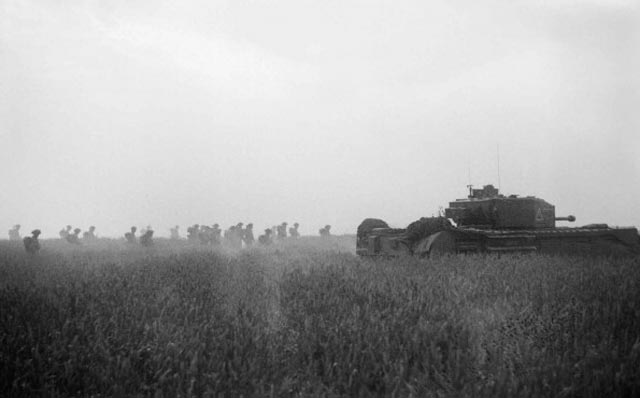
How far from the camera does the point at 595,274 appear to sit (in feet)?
19.7

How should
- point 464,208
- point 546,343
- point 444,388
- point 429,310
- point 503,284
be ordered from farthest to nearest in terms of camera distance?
point 464,208, point 503,284, point 429,310, point 546,343, point 444,388

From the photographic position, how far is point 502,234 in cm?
1010

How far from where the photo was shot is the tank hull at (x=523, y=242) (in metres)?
9.80

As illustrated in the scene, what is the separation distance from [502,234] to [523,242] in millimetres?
568

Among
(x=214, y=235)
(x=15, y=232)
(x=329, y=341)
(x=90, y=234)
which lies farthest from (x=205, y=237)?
(x=329, y=341)

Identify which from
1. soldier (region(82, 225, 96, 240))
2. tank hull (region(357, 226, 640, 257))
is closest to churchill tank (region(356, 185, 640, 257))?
tank hull (region(357, 226, 640, 257))

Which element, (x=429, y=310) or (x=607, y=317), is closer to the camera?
(x=607, y=317)

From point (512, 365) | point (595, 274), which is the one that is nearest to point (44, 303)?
point (512, 365)

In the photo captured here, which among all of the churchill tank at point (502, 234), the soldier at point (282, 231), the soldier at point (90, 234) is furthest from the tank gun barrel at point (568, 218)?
the soldier at point (90, 234)

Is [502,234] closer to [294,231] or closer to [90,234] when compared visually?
[294,231]

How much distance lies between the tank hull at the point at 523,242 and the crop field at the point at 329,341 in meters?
4.37

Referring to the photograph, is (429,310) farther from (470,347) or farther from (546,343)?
(546,343)

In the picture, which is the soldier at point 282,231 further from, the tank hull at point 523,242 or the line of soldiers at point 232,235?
the tank hull at point 523,242

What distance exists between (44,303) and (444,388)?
3.63 meters
